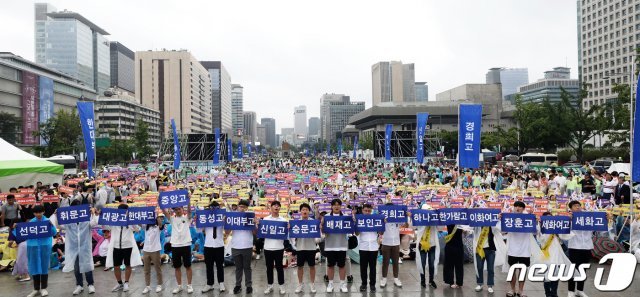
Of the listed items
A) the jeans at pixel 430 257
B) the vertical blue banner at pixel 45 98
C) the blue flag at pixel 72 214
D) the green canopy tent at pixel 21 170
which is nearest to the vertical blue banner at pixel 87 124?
the green canopy tent at pixel 21 170

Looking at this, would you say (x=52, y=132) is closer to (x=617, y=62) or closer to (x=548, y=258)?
(x=548, y=258)

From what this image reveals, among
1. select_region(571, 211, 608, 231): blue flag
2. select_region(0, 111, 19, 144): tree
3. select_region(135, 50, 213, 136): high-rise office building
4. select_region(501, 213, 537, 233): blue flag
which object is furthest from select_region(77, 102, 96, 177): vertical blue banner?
select_region(135, 50, 213, 136): high-rise office building

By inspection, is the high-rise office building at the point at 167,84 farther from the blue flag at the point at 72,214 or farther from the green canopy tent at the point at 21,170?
the blue flag at the point at 72,214

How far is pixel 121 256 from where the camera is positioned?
28.9 feet

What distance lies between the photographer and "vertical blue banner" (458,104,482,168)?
41.4 feet

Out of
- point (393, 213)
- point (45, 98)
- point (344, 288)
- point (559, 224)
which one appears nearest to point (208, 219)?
point (344, 288)

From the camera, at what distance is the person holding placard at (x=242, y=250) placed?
8.57 m

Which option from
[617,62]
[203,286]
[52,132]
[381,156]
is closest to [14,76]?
[52,132]

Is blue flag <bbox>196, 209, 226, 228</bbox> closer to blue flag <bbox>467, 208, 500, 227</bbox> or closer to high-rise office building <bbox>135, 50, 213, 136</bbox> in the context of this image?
blue flag <bbox>467, 208, 500, 227</bbox>

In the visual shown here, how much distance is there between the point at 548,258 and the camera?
26.2 feet

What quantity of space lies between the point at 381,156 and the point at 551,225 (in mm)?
40632

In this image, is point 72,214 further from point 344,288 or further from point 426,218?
point 426,218

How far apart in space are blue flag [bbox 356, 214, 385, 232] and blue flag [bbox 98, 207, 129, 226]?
425cm

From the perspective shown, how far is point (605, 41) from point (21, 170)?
129654 mm
